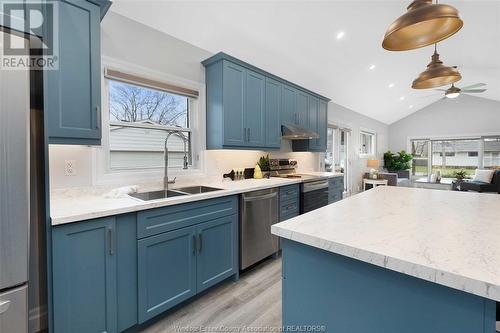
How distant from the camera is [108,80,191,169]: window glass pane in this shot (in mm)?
2303

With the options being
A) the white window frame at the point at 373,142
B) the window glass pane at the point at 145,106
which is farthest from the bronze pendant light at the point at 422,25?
the white window frame at the point at 373,142

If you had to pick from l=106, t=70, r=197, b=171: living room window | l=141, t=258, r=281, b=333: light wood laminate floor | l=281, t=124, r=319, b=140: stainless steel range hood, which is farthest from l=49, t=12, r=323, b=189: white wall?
l=141, t=258, r=281, b=333: light wood laminate floor

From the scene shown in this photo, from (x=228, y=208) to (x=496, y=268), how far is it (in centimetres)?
184

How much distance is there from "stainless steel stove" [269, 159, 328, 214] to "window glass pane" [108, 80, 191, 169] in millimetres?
1517

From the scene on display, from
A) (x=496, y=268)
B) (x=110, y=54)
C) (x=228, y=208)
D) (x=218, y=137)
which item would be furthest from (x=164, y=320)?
(x=110, y=54)

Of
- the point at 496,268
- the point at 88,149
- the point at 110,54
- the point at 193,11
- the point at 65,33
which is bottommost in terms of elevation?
the point at 496,268

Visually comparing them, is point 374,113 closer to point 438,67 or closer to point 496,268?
point 438,67

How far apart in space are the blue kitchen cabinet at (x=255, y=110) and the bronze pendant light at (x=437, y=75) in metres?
1.73

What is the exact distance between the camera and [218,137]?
273cm

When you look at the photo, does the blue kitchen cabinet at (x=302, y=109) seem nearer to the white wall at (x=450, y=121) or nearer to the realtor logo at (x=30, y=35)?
the realtor logo at (x=30, y=35)

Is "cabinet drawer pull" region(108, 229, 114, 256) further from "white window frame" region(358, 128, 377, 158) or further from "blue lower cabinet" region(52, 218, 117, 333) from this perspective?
"white window frame" region(358, 128, 377, 158)

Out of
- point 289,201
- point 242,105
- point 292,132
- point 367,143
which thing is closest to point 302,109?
point 292,132

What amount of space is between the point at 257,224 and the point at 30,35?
227 centimetres

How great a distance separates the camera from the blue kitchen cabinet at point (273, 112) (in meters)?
3.24
